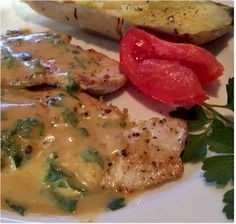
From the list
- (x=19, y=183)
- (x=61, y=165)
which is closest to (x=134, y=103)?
(x=61, y=165)

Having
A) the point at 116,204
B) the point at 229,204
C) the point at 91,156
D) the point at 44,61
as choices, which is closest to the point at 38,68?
the point at 44,61

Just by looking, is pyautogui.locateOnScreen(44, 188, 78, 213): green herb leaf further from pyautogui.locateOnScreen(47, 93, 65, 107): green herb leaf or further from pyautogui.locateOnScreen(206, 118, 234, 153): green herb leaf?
pyautogui.locateOnScreen(206, 118, 234, 153): green herb leaf

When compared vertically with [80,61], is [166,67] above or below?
above

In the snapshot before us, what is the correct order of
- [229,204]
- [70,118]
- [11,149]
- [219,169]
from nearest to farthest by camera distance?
[229,204]
[219,169]
[11,149]
[70,118]

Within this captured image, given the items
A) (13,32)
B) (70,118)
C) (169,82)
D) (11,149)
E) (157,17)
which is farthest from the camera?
(13,32)

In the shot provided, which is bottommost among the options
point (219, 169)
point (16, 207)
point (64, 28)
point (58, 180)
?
point (16, 207)

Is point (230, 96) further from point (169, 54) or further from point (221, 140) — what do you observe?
point (169, 54)

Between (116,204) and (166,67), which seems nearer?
(116,204)

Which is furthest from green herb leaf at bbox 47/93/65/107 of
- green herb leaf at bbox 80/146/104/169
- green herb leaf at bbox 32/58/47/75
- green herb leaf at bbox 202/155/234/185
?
green herb leaf at bbox 202/155/234/185
